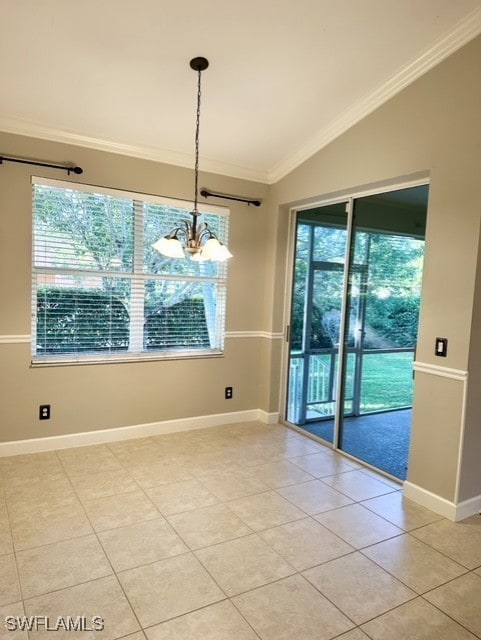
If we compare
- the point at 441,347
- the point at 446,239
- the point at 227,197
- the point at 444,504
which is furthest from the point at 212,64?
the point at 444,504

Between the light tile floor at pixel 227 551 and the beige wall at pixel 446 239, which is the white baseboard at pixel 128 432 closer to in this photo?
the light tile floor at pixel 227 551

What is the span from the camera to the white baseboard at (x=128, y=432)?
3529 mm

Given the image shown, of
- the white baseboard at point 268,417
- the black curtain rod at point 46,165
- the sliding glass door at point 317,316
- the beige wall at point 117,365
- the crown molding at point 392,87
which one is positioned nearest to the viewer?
the crown molding at point 392,87

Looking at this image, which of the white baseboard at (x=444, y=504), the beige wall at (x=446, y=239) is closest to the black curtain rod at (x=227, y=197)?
the beige wall at (x=446, y=239)

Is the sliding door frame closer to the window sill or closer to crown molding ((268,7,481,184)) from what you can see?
crown molding ((268,7,481,184))

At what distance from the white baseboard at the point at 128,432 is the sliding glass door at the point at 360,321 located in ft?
1.89

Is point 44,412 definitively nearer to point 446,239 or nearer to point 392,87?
point 446,239

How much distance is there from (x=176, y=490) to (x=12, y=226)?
2331 mm

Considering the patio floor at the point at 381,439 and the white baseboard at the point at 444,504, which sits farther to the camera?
the patio floor at the point at 381,439

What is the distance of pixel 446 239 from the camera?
277 cm

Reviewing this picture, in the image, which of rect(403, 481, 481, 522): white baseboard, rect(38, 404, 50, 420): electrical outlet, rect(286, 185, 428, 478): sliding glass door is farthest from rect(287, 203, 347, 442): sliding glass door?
rect(38, 404, 50, 420): electrical outlet

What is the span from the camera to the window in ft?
11.6

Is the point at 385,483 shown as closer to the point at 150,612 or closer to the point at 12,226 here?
the point at 150,612

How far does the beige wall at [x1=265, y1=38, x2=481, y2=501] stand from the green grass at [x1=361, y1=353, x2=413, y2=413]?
341mm
